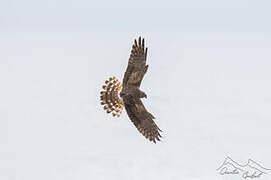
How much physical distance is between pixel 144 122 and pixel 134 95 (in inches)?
53.0

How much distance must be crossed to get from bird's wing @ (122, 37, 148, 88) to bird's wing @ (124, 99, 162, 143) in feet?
3.33

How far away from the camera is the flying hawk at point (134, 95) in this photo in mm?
47594

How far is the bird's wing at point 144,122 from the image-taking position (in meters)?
48.1

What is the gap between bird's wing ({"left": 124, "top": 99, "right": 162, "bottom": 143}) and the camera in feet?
158

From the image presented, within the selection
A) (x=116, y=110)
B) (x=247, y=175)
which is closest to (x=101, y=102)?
(x=116, y=110)

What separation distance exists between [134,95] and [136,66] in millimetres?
1118

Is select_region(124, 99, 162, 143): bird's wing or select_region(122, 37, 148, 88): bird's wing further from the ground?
select_region(122, 37, 148, 88): bird's wing

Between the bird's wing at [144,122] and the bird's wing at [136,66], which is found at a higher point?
the bird's wing at [136,66]

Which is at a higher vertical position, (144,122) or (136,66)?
(136,66)

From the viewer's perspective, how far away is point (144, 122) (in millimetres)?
48281

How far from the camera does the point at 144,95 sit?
47.5 m

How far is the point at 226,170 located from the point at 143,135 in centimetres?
512

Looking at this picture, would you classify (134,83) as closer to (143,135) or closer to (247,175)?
(143,135)

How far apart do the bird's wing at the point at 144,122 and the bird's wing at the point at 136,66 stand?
3.33ft
